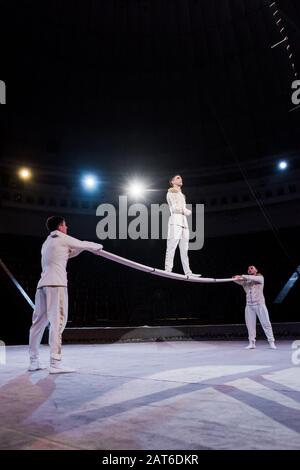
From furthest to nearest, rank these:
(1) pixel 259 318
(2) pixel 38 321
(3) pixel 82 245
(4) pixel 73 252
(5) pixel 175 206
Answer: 1. (1) pixel 259 318
2. (5) pixel 175 206
3. (4) pixel 73 252
4. (2) pixel 38 321
5. (3) pixel 82 245

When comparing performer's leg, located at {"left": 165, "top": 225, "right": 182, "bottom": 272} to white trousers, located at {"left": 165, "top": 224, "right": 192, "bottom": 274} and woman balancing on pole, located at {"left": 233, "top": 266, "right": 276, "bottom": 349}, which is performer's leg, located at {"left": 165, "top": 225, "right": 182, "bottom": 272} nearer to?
white trousers, located at {"left": 165, "top": 224, "right": 192, "bottom": 274}

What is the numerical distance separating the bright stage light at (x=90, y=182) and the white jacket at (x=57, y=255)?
18494 mm

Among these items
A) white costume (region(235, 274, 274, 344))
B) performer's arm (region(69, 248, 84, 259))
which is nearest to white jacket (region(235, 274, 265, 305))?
white costume (region(235, 274, 274, 344))

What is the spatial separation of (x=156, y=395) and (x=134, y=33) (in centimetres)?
2406

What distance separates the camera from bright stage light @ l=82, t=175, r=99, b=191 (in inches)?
982

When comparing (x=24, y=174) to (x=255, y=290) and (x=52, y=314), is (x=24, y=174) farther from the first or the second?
(x=52, y=314)

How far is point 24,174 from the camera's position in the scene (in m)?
23.3

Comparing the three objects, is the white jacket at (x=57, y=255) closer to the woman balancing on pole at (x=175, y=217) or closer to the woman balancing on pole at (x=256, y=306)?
the woman balancing on pole at (x=175, y=217)

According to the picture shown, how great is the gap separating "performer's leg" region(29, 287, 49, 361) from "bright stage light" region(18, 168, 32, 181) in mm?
17699

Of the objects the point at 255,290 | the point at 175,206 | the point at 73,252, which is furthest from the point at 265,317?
the point at 73,252

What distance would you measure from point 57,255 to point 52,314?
925 millimetres

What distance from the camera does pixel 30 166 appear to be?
24.0 m
